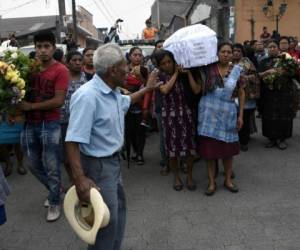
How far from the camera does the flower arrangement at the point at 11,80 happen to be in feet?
13.3

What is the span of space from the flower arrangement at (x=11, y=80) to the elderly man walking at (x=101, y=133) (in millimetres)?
1330

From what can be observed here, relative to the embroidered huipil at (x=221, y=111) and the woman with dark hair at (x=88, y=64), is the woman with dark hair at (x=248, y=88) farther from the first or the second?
the woman with dark hair at (x=88, y=64)

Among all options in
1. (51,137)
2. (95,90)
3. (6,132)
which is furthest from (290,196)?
(6,132)

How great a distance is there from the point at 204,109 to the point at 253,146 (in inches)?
101

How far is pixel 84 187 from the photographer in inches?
112

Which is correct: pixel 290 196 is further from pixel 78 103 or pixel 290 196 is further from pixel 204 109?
pixel 78 103

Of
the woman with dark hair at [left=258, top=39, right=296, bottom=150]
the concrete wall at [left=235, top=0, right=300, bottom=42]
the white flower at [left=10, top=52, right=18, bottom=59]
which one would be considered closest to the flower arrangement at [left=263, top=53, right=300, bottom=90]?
the woman with dark hair at [left=258, top=39, right=296, bottom=150]

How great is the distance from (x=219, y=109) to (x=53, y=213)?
83.1 inches

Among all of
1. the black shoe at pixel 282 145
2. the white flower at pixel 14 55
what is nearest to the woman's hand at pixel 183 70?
the white flower at pixel 14 55

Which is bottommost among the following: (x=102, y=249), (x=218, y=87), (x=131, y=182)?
(x=131, y=182)

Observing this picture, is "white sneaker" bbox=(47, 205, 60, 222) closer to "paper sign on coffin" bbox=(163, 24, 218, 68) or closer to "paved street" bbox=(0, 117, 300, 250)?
"paved street" bbox=(0, 117, 300, 250)

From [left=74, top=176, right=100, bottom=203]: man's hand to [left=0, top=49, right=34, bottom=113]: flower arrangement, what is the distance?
1543 mm

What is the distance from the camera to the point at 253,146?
7.50 m

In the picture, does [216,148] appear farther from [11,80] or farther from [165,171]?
[11,80]
